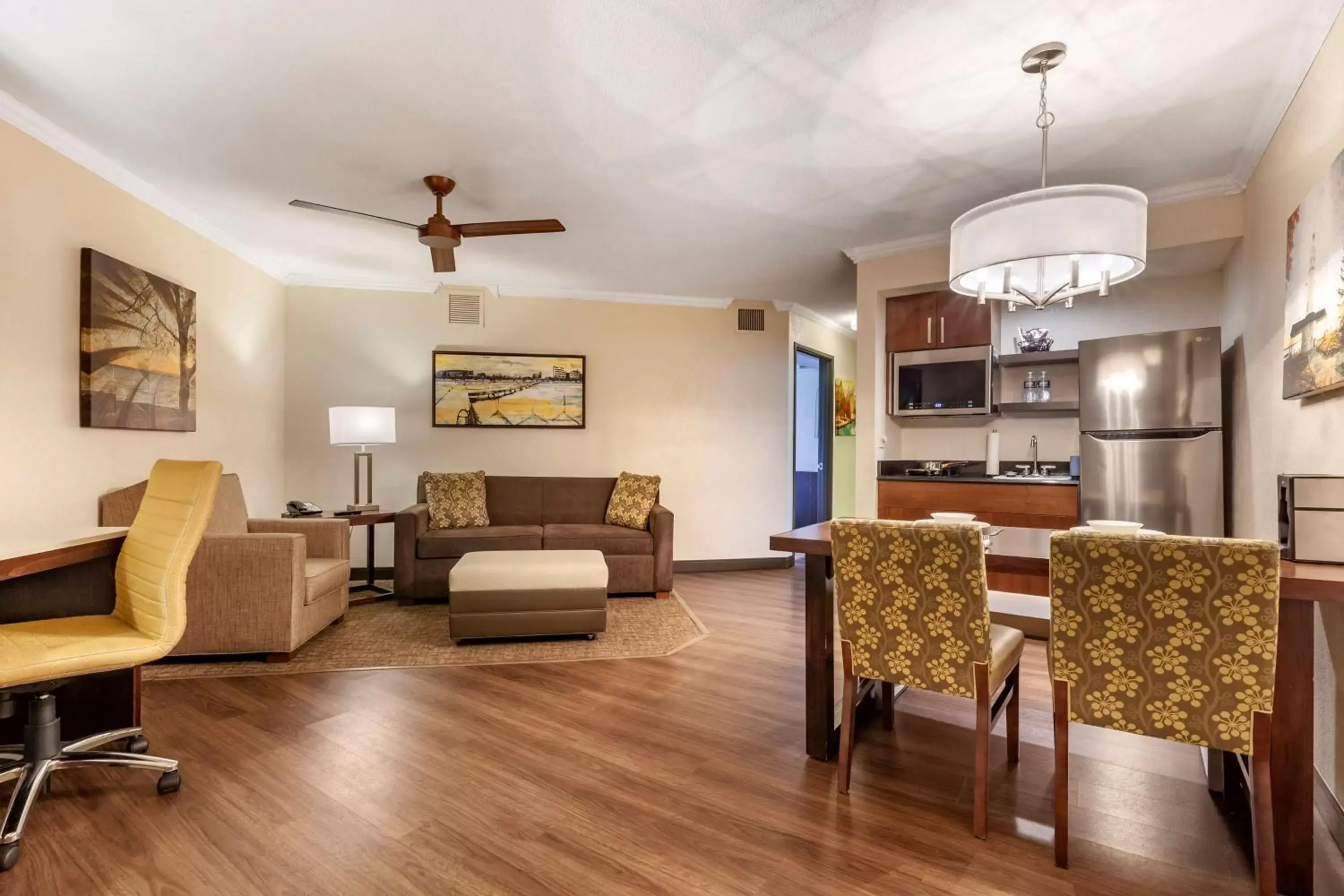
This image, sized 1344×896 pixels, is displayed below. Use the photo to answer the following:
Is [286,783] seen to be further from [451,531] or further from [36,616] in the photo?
[451,531]

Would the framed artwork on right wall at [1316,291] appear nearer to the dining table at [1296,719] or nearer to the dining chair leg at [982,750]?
the dining table at [1296,719]

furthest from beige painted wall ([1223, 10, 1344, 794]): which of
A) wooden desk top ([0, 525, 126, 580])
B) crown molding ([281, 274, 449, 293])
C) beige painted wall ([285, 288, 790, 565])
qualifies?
crown molding ([281, 274, 449, 293])

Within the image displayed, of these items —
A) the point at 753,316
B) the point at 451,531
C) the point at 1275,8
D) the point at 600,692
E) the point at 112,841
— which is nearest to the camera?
the point at 112,841

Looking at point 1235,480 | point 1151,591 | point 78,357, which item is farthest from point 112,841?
point 1235,480

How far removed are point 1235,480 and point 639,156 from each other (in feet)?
11.7

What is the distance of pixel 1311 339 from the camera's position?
2084mm

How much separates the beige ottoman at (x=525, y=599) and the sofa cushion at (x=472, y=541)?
0.93m

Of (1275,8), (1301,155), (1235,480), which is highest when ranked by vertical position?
(1275,8)

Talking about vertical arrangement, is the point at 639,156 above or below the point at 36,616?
above

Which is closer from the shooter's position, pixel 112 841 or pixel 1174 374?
pixel 112 841

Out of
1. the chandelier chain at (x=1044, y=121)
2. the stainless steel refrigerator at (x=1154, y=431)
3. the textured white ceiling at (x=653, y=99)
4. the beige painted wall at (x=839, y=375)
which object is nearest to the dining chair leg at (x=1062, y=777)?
the chandelier chain at (x=1044, y=121)

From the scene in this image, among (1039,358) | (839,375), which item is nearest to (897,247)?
(1039,358)

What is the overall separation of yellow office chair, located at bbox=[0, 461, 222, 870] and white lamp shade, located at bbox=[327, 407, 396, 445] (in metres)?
2.30

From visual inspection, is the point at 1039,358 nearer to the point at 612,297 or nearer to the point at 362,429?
the point at 612,297
